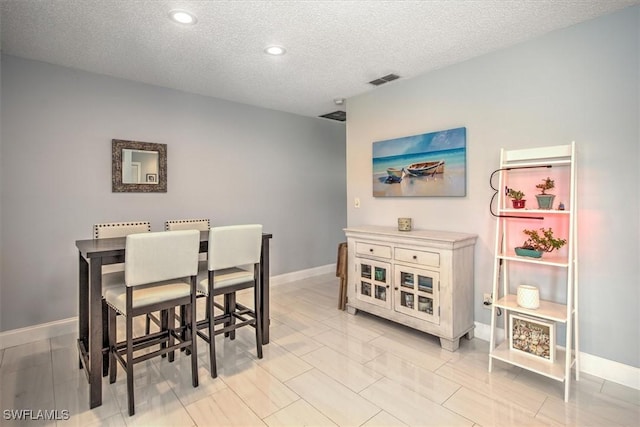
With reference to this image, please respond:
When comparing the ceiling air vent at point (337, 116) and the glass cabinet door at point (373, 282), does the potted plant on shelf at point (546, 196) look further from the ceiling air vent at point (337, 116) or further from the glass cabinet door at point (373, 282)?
the ceiling air vent at point (337, 116)

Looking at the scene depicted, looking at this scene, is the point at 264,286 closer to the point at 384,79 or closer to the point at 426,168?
the point at 426,168

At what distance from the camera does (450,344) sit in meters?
2.65

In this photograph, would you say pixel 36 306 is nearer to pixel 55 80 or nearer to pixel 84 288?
pixel 84 288

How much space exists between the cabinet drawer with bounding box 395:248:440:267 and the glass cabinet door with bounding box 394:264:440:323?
7 cm

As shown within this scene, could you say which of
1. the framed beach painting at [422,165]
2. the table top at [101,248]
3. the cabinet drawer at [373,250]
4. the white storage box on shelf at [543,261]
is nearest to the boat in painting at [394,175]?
the framed beach painting at [422,165]

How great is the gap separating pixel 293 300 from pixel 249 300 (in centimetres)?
52

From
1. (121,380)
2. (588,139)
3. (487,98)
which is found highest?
(487,98)

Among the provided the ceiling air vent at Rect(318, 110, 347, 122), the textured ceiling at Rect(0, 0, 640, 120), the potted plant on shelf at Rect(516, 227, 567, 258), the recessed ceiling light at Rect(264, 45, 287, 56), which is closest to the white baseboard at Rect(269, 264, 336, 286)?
the ceiling air vent at Rect(318, 110, 347, 122)

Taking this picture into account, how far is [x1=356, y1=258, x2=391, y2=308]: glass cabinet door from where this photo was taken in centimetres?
308

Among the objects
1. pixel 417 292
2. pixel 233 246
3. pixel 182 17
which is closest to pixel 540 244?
pixel 417 292

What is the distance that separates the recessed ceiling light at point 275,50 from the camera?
2.65 m

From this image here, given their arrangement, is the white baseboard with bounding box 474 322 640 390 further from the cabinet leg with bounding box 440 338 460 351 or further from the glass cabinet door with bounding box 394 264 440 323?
the glass cabinet door with bounding box 394 264 440 323

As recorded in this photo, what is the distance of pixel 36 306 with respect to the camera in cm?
294

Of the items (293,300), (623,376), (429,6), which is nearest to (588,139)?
(429,6)
